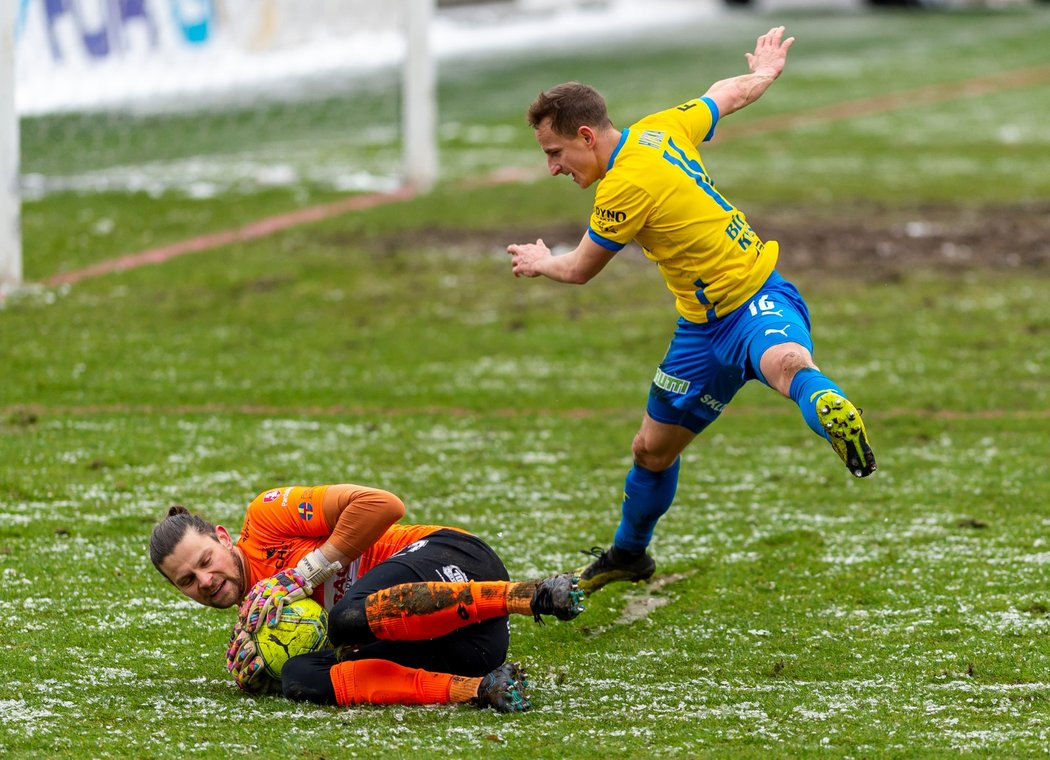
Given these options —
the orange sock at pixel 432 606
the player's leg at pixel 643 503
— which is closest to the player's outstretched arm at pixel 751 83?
the player's leg at pixel 643 503

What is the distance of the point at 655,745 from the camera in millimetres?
4438

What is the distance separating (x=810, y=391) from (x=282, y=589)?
188 cm

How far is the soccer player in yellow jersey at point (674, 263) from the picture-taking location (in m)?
5.64

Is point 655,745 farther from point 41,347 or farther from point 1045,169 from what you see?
point 1045,169

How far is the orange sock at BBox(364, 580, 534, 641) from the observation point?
187 inches

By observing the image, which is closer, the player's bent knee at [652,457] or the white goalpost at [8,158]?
the player's bent knee at [652,457]

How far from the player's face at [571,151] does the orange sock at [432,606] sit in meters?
1.68

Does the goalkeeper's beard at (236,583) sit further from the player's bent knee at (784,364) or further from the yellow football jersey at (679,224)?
the player's bent knee at (784,364)

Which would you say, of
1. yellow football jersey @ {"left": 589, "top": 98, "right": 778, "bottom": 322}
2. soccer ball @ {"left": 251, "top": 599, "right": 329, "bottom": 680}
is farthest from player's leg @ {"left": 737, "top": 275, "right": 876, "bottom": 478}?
soccer ball @ {"left": 251, "top": 599, "right": 329, "bottom": 680}

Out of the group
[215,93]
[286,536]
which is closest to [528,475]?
[286,536]

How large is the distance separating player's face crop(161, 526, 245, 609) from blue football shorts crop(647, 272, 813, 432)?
71.6 inches

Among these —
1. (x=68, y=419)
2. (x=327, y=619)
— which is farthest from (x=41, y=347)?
(x=327, y=619)

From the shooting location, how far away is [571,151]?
5711 millimetres

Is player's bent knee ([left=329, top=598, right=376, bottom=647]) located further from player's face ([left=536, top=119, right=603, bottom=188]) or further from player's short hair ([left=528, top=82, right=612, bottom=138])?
player's short hair ([left=528, top=82, right=612, bottom=138])
